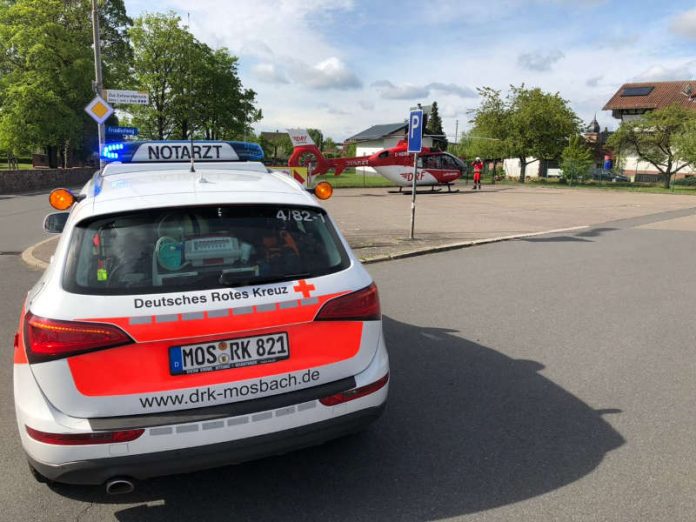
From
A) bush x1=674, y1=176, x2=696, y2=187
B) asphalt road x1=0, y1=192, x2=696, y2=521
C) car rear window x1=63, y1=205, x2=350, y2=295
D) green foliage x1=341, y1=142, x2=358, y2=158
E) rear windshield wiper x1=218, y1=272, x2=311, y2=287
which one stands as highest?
green foliage x1=341, y1=142, x2=358, y2=158

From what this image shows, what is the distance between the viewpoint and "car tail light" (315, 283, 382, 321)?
2.68 metres

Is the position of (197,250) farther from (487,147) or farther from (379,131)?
(379,131)

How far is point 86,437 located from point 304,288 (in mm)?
1160

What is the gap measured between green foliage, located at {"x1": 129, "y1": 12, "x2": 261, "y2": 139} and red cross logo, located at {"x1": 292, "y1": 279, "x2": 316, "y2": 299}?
1914 inches

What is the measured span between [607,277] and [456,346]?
14.8ft

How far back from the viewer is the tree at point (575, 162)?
→ 45.3 meters

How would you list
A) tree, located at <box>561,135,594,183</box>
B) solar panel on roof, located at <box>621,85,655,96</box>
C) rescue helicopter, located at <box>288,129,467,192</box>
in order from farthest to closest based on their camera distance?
solar panel on roof, located at <box>621,85,655,96</box> → tree, located at <box>561,135,594,183</box> → rescue helicopter, located at <box>288,129,467,192</box>

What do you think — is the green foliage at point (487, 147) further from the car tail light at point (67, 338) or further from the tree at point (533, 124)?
the car tail light at point (67, 338)

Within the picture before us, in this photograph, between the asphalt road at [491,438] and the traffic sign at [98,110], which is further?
the traffic sign at [98,110]

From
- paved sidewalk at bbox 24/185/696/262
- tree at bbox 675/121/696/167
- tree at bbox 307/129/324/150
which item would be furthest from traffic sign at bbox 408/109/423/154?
tree at bbox 307/129/324/150

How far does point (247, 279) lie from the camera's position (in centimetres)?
261

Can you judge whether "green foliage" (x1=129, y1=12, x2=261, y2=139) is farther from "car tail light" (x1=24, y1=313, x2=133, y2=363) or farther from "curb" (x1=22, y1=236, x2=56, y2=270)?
"car tail light" (x1=24, y1=313, x2=133, y2=363)

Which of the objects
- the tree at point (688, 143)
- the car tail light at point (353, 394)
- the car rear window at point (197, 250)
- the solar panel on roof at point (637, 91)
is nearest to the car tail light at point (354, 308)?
the car rear window at point (197, 250)

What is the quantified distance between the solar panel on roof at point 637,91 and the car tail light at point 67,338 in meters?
74.9
